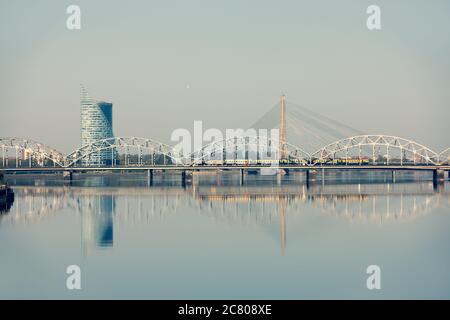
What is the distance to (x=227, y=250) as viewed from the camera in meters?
34.9

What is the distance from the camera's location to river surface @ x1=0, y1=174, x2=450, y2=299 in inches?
1005

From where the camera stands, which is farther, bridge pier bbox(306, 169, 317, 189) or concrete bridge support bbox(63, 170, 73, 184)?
concrete bridge support bbox(63, 170, 73, 184)

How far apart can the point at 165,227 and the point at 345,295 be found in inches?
901

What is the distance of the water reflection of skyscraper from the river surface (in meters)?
0.10

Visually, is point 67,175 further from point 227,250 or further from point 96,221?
point 227,250

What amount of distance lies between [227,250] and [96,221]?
16398mm

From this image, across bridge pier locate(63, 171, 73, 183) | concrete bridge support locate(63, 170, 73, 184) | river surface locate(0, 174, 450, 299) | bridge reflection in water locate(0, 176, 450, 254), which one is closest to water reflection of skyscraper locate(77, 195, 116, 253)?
bridge reflection in water locate(0, 176, 450, 254)

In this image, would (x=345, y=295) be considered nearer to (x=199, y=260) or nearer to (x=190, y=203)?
(x=199, y=260)

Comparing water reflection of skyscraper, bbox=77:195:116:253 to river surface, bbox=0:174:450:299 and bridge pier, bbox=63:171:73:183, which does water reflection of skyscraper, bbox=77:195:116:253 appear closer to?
river surface, bbox=0:174:450:299

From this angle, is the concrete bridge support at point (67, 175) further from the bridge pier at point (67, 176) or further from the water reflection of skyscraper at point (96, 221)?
the water reflection of skyscraper at point (96, 221)

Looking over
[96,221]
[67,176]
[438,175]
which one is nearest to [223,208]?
[96,221]
